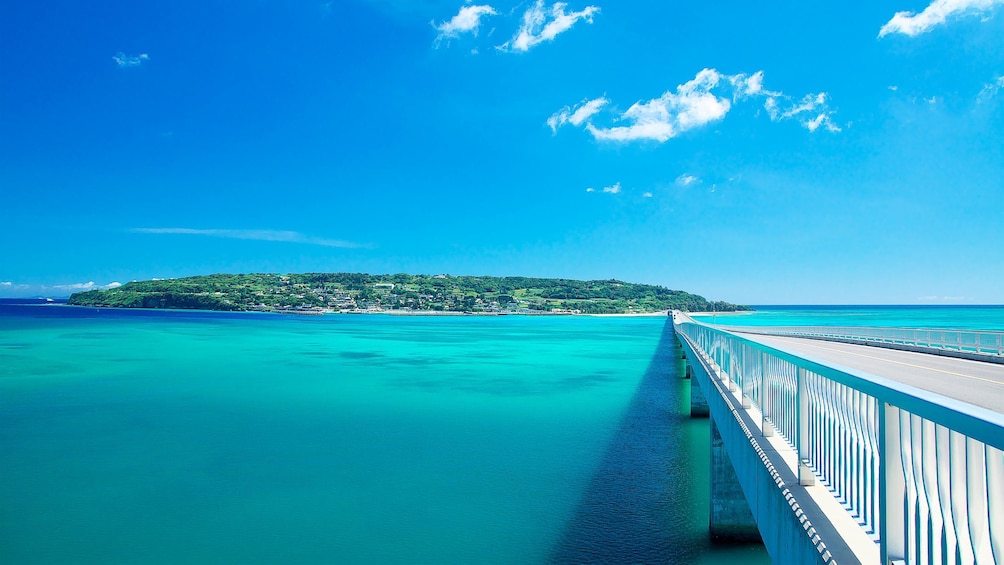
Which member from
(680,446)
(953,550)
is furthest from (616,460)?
(953,550)

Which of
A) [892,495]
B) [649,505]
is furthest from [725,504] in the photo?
[892,495]

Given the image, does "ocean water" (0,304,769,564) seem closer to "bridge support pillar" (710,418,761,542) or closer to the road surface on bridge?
"bridge support pillar" (710,418,761,542)

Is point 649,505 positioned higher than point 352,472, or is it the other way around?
point 649,505

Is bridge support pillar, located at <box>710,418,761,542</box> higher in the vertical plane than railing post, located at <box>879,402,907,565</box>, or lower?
lower

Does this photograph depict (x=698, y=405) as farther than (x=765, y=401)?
Yes

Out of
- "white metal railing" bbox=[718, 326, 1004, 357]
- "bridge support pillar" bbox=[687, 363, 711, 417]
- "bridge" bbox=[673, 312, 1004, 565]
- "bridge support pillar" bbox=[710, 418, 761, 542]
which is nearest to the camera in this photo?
"bridge" bbox=[673, 312, 1004, 565]

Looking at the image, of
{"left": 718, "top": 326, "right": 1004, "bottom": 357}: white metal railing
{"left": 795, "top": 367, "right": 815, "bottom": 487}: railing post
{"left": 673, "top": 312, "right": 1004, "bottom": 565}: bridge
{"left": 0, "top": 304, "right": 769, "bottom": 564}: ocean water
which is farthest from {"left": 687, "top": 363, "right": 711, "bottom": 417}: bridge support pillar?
{"left": 795, "top": 367, "right": 815, "bottom": 487}: railing post

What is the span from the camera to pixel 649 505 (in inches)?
584

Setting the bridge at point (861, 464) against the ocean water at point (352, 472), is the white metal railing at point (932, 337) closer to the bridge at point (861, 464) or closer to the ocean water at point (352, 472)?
the ocean water at point (352, 472)

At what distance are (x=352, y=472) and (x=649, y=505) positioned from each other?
8.88 meters

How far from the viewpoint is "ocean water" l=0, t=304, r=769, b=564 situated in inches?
→ 518

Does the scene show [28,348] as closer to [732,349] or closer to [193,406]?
[193,406]

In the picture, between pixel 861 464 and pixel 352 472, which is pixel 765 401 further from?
pixel 352 472

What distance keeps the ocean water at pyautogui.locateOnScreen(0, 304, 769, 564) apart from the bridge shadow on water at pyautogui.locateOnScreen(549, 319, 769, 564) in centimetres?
6
